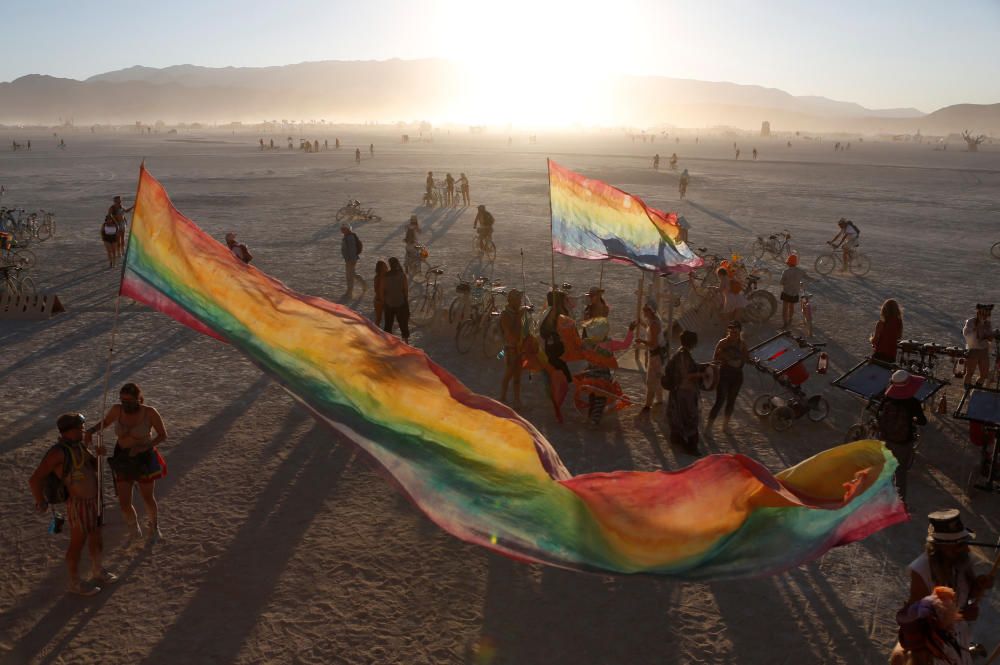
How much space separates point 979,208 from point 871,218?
912 centimetres

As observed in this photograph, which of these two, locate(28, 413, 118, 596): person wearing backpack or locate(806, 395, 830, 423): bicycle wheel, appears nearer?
locate(28, 413, 118, 596): person wearing backpack

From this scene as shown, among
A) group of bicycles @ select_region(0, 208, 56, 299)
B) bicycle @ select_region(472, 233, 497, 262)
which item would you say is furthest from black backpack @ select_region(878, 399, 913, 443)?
group of bicycles @ select_region(0, 208, 56, 299)

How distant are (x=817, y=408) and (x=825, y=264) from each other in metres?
11.7

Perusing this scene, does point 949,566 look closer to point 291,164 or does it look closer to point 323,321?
point 323,321

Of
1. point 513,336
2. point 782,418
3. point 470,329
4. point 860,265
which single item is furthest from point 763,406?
point 860,265

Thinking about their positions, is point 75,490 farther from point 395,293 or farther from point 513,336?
point 395,293

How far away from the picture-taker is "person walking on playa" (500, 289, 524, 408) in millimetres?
9781

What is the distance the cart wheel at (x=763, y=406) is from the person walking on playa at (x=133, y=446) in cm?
762

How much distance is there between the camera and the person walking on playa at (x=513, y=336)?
978 centimetres

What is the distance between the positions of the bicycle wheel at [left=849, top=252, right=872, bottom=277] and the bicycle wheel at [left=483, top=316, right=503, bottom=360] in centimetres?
1245

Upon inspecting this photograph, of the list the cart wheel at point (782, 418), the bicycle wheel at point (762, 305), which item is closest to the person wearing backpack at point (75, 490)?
the cart wheel at point (782, 418)

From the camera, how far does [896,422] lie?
705 cm

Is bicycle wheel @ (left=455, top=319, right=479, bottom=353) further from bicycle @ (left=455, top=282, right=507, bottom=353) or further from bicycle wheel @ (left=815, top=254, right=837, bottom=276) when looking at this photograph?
bicycle wheel @ (left=815, top=254, right=837, bottom=276)

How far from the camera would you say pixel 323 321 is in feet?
15.2
